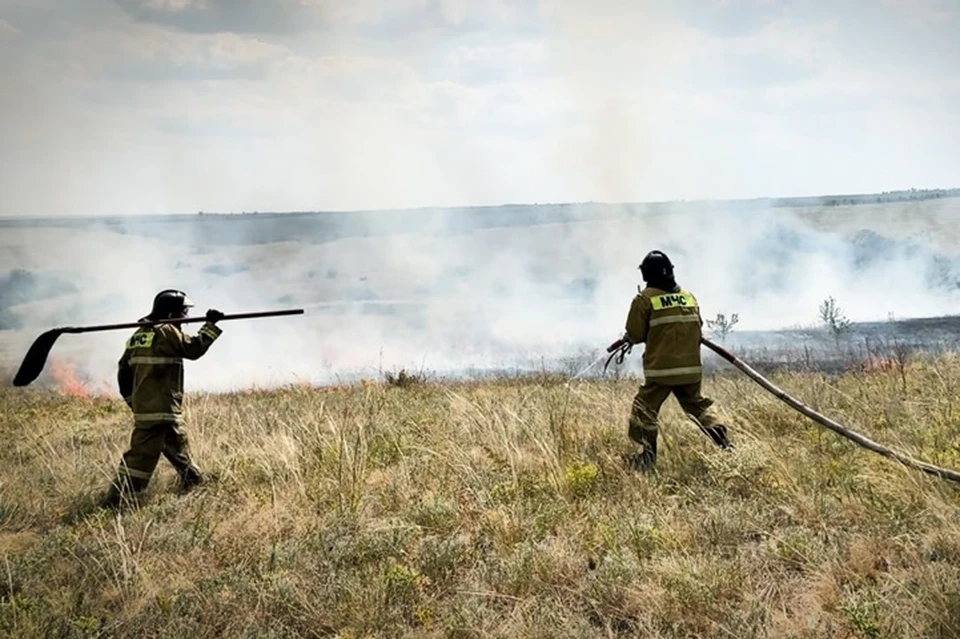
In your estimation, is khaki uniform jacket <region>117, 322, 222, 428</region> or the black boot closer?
the black boot

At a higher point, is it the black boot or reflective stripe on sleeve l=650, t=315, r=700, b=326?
reflective stripe on sleeve l=650, t=315, r=700, b=326

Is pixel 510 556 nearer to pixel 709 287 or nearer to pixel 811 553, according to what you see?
pixel 811 553

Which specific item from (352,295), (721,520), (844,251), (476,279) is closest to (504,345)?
(476,279)

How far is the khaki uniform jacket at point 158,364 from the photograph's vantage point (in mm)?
6137

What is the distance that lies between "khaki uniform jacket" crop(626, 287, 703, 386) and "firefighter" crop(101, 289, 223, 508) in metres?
3.42

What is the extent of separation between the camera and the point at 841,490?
4.94 meters

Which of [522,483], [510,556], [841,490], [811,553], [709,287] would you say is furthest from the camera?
[709,287]

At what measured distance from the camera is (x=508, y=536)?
461 centimetres

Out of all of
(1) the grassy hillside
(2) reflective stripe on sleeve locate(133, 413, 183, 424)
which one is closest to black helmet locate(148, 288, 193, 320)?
(2) reflective stripe on sleeve locate(133, 413, 183, 424)

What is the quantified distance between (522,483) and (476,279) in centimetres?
3416

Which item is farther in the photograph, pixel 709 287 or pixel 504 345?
Result: pixel 709 287

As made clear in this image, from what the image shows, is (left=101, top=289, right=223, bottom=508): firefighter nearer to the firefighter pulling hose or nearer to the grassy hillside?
the grassy hillside

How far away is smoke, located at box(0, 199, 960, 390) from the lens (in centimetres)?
2991

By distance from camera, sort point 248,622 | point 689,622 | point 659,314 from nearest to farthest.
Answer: point 689,622 < point 248,622 < point 659,314
